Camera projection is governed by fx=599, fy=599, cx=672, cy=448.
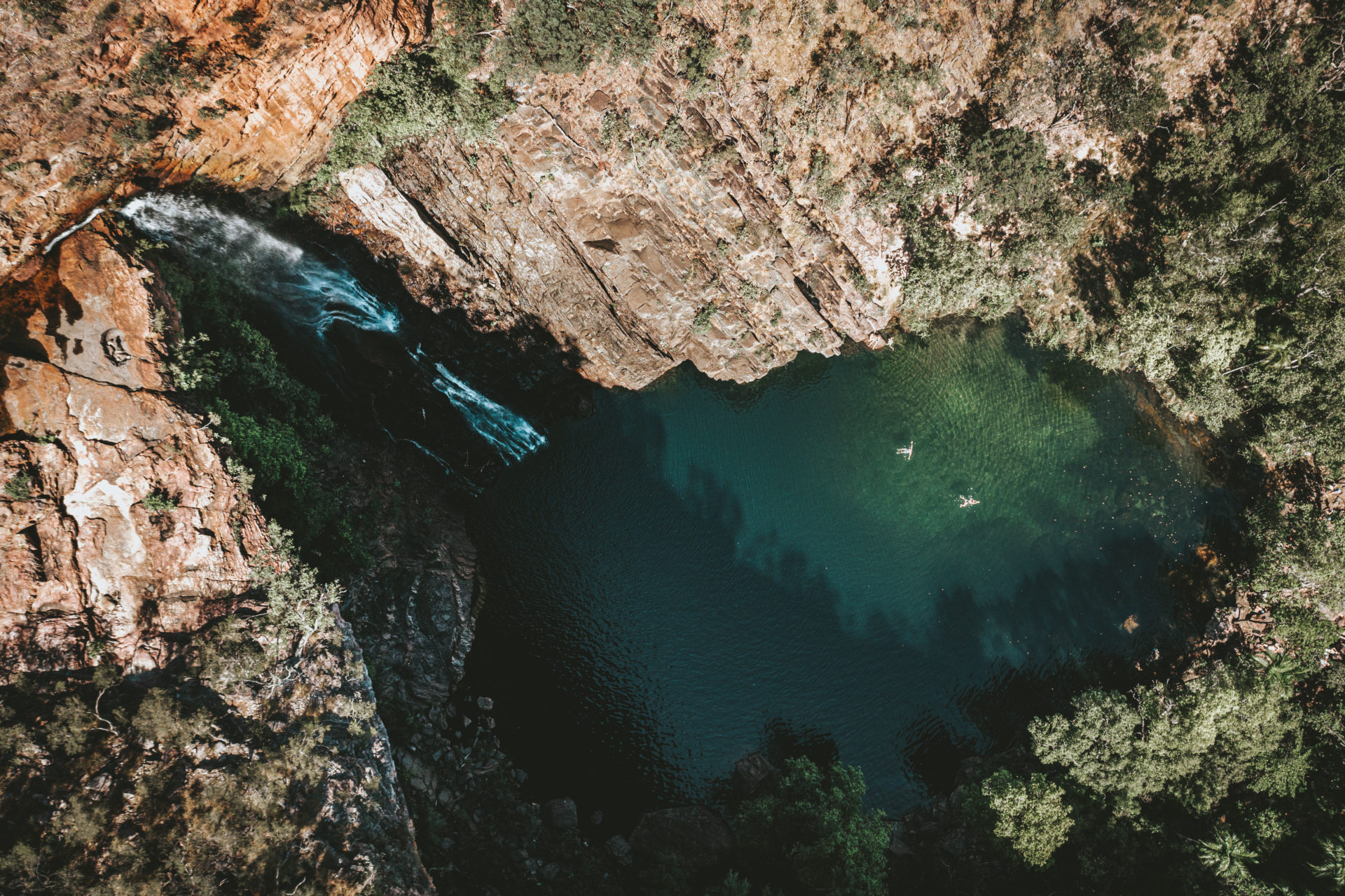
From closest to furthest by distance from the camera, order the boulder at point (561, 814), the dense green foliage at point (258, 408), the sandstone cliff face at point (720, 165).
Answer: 1. the dense green foliage at point (258, 408)
2. the sandstone cliff face at point (720, 165)
3. the boulder at point (561, 814)

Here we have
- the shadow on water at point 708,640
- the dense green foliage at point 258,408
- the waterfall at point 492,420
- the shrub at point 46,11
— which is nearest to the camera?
the shrub at point 46,11

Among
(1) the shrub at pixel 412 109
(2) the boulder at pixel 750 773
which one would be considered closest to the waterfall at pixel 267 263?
(1) the shrub at pixel 412 109

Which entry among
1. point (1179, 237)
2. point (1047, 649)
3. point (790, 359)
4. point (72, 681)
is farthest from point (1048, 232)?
point (72, 681)

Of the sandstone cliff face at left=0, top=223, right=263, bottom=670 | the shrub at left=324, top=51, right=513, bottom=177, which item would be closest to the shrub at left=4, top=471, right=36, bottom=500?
the sandstone cliff face at left=0, top=223, right=263, bottom=670

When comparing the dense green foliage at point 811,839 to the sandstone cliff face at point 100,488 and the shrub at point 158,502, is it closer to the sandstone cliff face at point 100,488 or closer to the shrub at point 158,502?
the sandstone cliff face at point 100,488

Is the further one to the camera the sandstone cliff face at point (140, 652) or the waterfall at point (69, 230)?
the waterfall at point (69, 230)

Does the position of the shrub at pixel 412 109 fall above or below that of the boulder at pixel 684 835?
above

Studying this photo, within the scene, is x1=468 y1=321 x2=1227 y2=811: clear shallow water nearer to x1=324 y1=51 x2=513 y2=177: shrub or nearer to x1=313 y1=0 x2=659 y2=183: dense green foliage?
x1=324 y1=51 x2=513 y2=177: shrub
